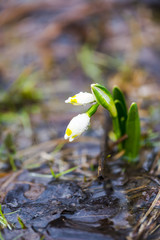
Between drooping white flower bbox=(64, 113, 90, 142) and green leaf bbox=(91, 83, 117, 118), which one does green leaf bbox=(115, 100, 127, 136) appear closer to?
green leaf bbox=(91, 83, 117, 118)

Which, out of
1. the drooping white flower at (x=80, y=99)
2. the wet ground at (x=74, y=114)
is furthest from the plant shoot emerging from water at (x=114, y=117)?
Answer: the wet ground at (x=74, y=114)

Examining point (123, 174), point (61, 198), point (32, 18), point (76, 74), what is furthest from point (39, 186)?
point (32, 18)

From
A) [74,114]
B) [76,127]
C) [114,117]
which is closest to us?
[76,127]

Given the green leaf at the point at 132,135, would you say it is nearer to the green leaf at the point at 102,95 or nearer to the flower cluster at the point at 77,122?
the green leaf at the point at 102,95

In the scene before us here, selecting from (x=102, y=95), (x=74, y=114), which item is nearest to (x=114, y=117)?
(x=102, y=95)

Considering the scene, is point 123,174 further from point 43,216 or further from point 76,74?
point 76,74

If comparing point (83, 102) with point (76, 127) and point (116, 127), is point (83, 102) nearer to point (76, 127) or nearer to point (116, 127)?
point (76, 127)

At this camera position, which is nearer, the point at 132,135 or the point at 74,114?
the point at 132,135
